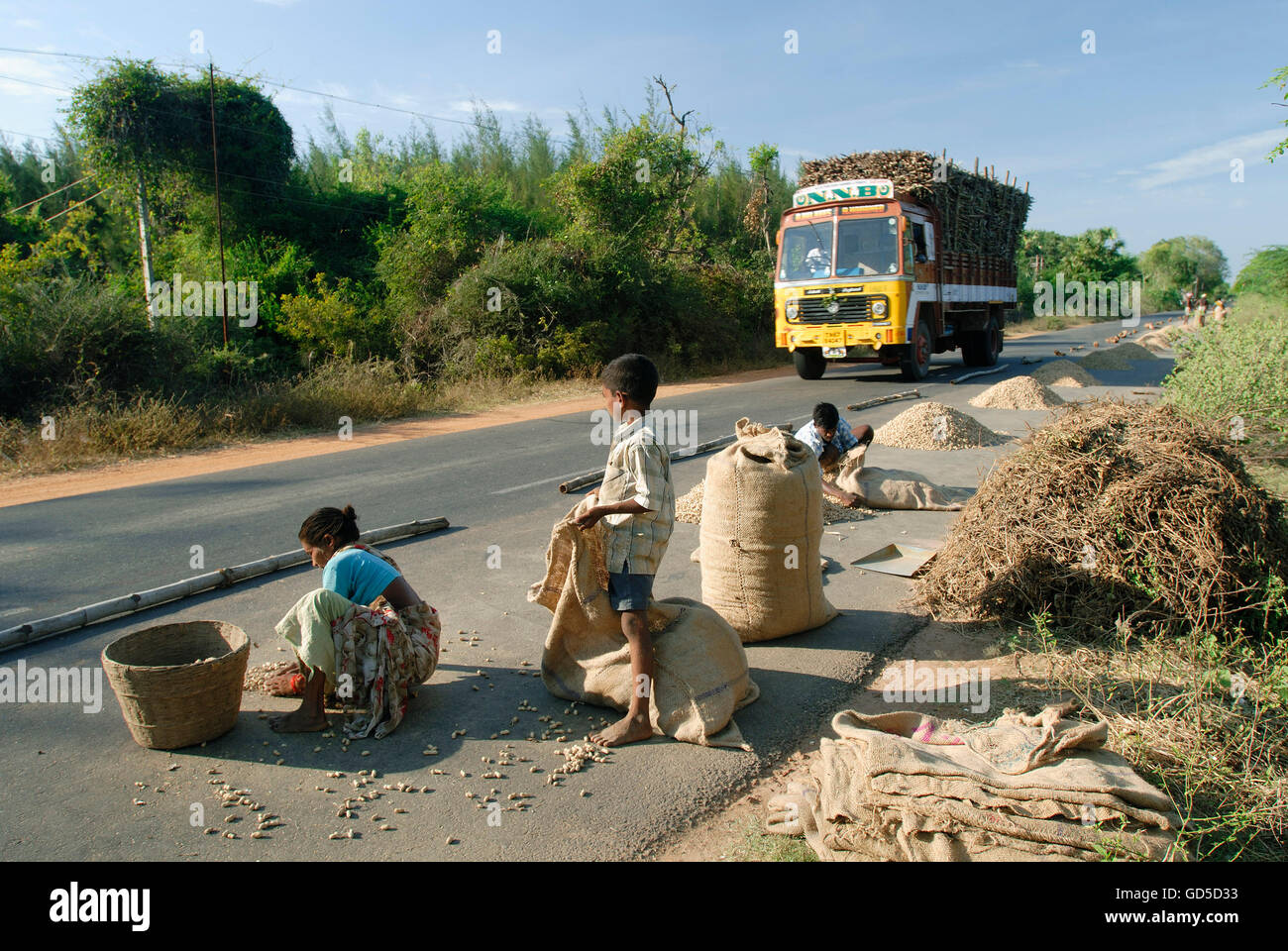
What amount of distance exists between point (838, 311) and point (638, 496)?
14733 mm

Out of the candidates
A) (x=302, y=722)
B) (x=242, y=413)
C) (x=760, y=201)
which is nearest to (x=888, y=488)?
(x=302, y=722)

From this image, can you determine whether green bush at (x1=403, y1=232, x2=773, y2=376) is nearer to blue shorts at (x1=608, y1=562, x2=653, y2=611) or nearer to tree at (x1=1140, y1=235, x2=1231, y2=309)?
blue shorts at (x1=608, y1=562, x2=653, y2=611)

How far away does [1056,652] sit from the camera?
4477 mm

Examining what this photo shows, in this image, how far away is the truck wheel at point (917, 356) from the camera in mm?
18044

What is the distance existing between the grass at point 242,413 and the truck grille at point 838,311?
16.9 ft

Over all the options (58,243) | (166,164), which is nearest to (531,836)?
(166,164)

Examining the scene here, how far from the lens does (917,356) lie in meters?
18.4

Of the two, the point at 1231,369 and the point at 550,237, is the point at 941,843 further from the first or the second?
the point at 550,237

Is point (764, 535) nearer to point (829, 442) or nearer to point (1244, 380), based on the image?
point (829, 442)

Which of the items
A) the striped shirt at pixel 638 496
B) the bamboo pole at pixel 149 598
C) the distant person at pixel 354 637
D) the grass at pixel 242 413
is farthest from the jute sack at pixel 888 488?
the grass at pixel 242 413

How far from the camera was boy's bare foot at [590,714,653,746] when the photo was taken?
3.71 metres

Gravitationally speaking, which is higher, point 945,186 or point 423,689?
point 945,186

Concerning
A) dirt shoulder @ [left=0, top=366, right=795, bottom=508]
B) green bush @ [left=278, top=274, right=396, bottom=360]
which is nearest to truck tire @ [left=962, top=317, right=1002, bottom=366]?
dirt shoulder @ [left=0, top=366, right=795, bottom=508]

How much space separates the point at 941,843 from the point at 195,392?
14.4 metres
